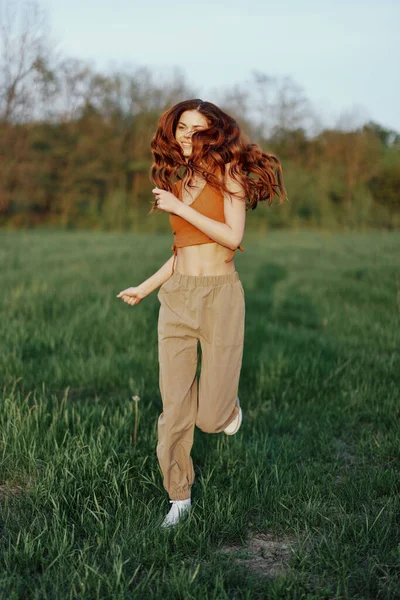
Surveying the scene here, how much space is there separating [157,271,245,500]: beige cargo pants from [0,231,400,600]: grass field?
0.77 feet

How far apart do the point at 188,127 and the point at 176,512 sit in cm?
171

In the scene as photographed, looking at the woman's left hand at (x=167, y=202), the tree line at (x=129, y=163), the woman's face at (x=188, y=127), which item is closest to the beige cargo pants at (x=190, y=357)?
the woman's left hand at (x=167, y=202)

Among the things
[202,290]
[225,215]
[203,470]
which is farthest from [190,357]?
[203,470]

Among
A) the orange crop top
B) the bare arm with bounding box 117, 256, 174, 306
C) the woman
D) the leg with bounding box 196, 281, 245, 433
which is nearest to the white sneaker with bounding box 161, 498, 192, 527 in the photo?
the woman

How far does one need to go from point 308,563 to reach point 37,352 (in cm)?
331

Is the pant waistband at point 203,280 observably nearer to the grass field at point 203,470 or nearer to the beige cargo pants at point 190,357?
the beige cargo pants at point 190,357

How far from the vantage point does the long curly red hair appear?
9.11 ft

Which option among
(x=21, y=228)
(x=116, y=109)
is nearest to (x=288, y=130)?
(x=116, y=109)

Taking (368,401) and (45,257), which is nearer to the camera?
(368,401)

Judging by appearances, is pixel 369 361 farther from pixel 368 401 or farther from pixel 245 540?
pixel 245 540

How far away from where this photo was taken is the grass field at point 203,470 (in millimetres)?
2258

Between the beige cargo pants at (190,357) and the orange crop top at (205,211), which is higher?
the orange crop top at (205,211)

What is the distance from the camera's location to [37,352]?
16.8 feet

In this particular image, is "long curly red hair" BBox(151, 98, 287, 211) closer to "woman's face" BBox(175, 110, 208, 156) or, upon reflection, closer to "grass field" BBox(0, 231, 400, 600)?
"woman's face" BBox(175, 110, 208, 156)
